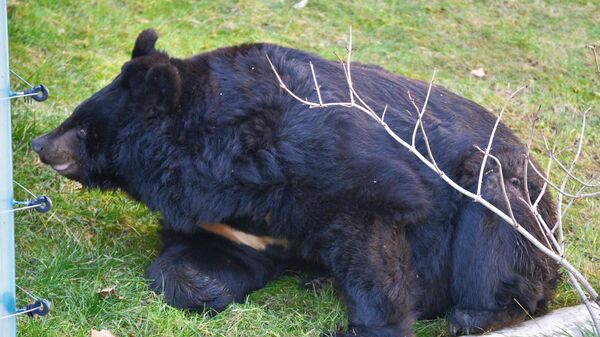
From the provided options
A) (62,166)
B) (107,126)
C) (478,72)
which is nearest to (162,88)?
(107,126)

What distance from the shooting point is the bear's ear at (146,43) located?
509 cm

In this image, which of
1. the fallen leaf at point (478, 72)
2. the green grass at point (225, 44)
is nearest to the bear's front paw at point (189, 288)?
the green grass at point (225, 44)

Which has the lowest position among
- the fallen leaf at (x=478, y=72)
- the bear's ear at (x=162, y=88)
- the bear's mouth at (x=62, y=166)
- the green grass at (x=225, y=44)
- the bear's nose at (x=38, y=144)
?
the fallen leaf at (x=478, y=72)

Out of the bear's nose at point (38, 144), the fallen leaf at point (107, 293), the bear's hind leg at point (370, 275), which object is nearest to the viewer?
the bear's hind leg at point (370, 275)

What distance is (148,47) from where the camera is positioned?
201 inches

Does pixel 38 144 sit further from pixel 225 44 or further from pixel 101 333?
pixel 225 44

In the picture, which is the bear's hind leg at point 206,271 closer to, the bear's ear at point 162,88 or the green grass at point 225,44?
the green grass at point 225,44

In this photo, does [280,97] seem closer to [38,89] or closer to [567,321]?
[38,89]

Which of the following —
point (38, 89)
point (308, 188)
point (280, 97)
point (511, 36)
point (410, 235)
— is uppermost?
point (38, 89)

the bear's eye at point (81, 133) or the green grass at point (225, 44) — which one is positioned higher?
the bear's eye at point (81, 133)

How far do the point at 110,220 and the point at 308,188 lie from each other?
5.01 ft

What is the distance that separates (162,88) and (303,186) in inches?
36.2

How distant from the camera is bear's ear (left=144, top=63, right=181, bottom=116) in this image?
4.69m

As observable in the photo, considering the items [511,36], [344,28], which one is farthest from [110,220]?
[511,36]
